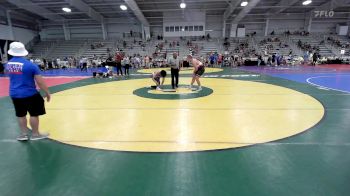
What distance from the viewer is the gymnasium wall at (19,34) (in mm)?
26891

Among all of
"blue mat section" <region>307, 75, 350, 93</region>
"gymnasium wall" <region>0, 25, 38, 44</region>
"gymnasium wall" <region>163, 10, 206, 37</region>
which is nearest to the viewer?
"blue mat section" <region>307, 75, 350, 93</region>

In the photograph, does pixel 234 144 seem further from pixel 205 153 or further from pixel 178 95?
pixel 178 95

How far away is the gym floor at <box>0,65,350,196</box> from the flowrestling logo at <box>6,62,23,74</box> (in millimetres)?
1219

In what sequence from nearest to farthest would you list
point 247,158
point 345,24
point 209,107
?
1. point 247,158
2. point 209,107
3. point 345,24

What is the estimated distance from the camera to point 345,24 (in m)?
33.1

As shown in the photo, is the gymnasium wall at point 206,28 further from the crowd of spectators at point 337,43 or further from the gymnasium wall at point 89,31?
the crowd of spectators at point 337,43

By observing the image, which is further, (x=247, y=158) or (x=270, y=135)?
(x=270, y=135)

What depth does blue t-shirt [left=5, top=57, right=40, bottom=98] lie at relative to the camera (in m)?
3.67

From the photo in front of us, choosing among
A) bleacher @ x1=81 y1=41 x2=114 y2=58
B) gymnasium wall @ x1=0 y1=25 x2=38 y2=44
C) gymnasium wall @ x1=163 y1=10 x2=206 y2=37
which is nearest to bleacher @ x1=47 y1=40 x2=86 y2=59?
bleacher @ x1=81 y1=41 x2=114 y2=58

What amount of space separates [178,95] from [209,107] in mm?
1771

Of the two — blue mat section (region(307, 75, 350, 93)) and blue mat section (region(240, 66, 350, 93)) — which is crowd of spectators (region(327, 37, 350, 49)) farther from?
blue mat section (region(307, 75, 350, 93))

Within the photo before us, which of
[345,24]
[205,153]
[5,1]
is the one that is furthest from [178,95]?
[345,24]

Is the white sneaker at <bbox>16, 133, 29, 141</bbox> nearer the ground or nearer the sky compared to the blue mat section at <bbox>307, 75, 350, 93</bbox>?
nearer the ground

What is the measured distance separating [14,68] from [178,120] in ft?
10.1
